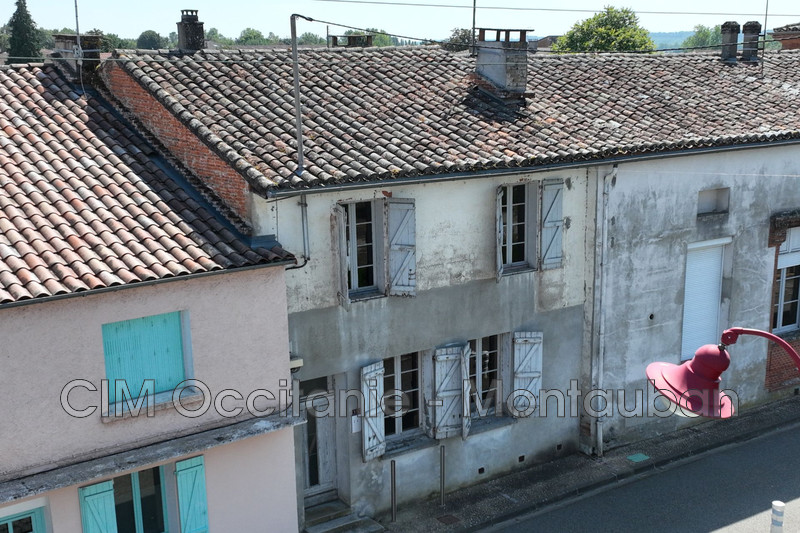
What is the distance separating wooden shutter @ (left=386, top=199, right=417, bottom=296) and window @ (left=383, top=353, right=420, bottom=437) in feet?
4.13

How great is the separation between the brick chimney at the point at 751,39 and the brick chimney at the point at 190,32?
484 inches

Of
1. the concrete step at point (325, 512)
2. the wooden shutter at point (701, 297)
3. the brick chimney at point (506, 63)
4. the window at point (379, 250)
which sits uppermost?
the brick chimney at point (506, 63)

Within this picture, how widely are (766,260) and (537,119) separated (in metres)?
5.69

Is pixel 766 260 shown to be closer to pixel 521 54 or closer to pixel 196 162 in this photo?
pixel 521 54

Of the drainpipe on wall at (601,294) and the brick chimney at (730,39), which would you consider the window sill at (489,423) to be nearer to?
the drainpipe on wall at (601,294)

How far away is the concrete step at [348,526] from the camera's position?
495 inches

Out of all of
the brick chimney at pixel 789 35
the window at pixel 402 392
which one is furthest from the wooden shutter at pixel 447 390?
the brick chimney at pixel 789 35

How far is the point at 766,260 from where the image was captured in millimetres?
16719

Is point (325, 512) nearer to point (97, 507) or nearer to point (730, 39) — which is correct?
point (97, 507)

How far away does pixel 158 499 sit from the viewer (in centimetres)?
1098

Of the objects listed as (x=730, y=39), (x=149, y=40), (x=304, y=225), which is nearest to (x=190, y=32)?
(x=304, y=225)

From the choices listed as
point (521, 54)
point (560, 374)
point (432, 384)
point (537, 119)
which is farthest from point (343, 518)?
point (521, 54)

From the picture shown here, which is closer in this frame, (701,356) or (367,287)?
(701,356)

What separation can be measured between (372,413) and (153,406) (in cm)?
354
